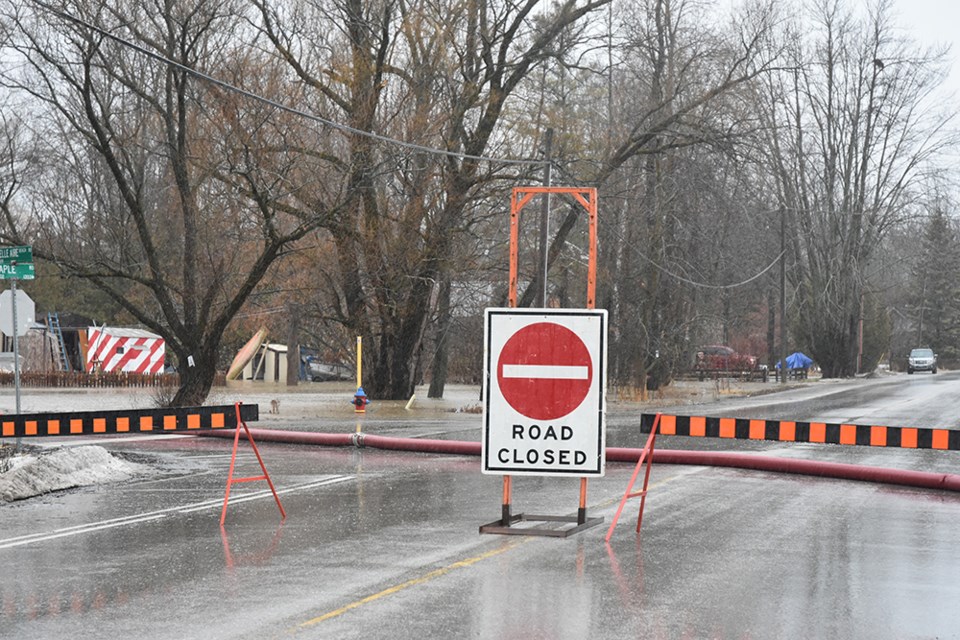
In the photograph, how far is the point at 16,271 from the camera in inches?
712

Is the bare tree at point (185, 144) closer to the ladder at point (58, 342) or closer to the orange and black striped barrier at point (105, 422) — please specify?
the orange and black striped barrier at point (105, 422)

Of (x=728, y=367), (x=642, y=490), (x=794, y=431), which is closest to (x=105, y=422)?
(x=642, y=490)

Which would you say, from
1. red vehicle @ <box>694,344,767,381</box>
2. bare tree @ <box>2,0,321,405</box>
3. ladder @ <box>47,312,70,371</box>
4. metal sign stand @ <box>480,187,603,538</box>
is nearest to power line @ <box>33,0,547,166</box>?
bare tree @ <box>2,0,321,405</box>

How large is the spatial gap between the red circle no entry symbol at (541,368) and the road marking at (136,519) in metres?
4.07

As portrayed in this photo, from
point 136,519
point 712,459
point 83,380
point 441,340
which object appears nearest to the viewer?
point 136,519

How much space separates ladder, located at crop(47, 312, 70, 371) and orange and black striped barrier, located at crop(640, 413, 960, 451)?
4885 centimetres

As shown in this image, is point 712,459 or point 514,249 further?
point 712,459

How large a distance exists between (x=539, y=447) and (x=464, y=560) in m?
1.55

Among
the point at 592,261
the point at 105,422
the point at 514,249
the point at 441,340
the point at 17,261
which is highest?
the point at 17,261

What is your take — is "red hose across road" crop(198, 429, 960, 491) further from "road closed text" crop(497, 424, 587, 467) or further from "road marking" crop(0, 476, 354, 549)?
"road closed text" crop(497, 424, 587, 467)

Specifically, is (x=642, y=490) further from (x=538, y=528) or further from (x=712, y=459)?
(x=712, y=459)

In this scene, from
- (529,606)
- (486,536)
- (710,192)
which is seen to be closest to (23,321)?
(486,536)

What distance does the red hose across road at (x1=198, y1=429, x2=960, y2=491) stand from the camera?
15234 mm

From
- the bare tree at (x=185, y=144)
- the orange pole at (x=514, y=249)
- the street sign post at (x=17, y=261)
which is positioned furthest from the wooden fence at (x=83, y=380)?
the orange pole at (x=514, y=249)
